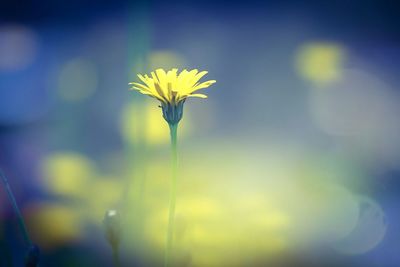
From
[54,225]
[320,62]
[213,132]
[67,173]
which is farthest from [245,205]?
[320,62]

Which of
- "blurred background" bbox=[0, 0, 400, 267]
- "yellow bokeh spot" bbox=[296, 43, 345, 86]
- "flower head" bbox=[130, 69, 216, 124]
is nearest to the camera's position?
"flower head" bbox=[130, 69, 216, 124]

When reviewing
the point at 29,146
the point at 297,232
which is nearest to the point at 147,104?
the point at 29,146

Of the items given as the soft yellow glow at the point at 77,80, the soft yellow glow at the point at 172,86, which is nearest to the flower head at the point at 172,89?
the soft yellow glow at the point at 172,86

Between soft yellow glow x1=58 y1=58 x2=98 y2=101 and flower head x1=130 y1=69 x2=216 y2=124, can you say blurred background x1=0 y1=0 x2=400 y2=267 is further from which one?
flower head x1=130 y1=69 x2=216 y2=124

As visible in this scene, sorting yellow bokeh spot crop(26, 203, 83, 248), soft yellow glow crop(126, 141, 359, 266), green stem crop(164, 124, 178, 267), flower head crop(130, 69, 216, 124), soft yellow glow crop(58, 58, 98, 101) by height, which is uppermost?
soft yellow glow crop(58, 58, 98, 101)

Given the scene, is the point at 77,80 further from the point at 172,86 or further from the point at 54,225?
the point at 172,86

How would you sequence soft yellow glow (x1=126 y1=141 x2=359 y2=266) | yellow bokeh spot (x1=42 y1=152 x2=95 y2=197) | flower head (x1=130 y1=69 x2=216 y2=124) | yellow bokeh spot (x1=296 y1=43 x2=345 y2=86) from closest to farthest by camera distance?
flower head (x1=130 y1=69 x2=216 y2=124), soft yellow glow (x1=126 y1=141 x2=359 y2=266), yellow bokeh spot (x1=42 y1=152 x2=95 y2=197), yellow bokeh spot (x1=296 y1=43 x2=345 y2=86)

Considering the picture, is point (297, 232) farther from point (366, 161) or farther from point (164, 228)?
point (366, 161)

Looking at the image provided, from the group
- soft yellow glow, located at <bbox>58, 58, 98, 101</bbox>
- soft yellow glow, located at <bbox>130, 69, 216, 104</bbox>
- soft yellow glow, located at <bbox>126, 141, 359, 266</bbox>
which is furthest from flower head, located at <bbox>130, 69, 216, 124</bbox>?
soft yellow glow, located at <bbox>58, 58, 98, 101</bbox>

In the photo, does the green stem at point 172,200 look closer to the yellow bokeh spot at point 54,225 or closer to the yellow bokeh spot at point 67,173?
the yellow bokeh spot at point 54,225
